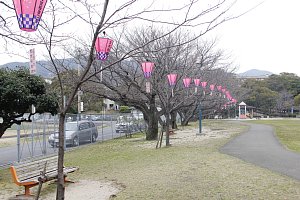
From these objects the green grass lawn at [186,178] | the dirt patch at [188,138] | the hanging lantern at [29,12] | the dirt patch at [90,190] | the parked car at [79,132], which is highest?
the hanging lantern at [29,12]

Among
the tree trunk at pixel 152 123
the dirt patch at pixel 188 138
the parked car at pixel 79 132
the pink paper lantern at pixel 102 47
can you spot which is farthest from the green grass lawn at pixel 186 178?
the tree trunk at pixel 152 123

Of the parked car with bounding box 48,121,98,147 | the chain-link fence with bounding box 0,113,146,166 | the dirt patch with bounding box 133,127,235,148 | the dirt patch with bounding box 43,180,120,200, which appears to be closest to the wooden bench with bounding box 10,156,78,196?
the dirt patch with bounding box 43,180,120,200

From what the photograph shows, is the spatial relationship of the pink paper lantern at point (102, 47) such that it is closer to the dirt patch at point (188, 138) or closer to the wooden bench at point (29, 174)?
the wooden bench at point (29, 174)

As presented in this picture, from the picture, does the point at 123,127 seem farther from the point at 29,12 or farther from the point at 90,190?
the point at 29,12

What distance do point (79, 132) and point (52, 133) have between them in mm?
3061

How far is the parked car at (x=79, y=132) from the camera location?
19.9 m

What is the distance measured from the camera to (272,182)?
802 cm

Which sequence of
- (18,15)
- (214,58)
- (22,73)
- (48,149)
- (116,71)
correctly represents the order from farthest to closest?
(214,58), (116,71), (48,149), (22,73), (18,15)

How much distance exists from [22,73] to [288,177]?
8.02 metres

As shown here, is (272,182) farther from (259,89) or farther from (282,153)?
(259,89)

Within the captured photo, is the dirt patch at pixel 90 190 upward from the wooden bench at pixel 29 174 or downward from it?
downward

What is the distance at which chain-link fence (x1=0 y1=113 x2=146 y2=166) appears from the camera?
52.2 feet

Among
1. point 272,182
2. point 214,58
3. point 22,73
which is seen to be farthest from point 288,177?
point 214,58

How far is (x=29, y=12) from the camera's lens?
5.04 m
